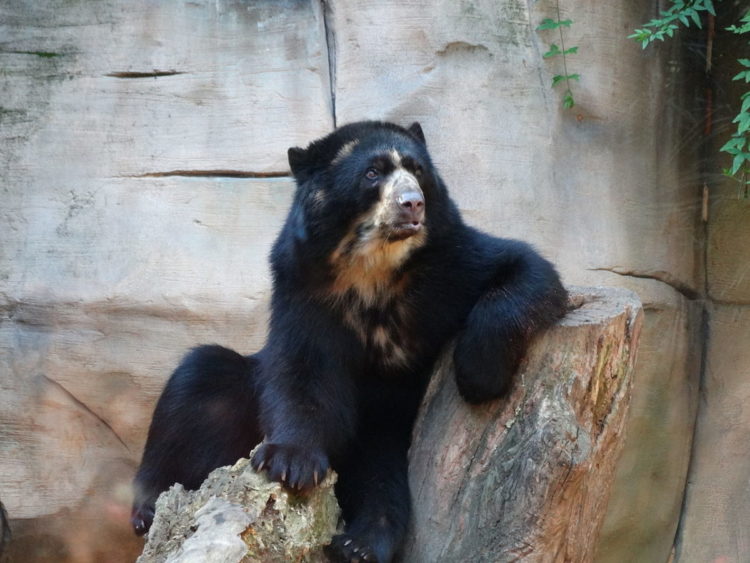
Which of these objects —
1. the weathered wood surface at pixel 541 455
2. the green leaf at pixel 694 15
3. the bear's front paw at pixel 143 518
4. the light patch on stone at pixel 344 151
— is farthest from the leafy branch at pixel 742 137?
the bear's front paw at pixel 143 518

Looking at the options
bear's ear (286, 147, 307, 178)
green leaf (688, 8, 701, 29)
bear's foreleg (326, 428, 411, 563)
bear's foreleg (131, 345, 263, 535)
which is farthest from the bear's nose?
green leaf (688, 8, 701, 29)

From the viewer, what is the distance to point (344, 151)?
4.79m

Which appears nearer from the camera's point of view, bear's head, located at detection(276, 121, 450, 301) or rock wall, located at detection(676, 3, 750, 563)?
bear's head, located at detection(276, 121, 450, 301)

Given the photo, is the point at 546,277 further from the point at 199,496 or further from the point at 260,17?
the point at 260,17

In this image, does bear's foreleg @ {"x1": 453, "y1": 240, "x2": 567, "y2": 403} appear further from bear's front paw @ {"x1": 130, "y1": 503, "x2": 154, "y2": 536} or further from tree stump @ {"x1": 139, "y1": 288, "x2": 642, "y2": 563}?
bear's front paw @ {"x1": 130, "y1": 503, "x2": 154, "y2": 536}

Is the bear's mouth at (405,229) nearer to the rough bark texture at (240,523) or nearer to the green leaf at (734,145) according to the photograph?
the rough bark texture at (240,523)

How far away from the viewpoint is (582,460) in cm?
369

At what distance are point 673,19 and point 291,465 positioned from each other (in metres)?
4.33

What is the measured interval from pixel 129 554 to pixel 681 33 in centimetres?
547

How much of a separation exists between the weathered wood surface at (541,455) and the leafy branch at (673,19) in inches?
111

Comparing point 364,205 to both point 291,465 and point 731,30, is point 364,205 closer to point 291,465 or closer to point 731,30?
point 291,465

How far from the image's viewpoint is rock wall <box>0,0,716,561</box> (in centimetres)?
670

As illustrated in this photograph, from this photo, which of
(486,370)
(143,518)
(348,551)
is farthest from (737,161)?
(143,518)

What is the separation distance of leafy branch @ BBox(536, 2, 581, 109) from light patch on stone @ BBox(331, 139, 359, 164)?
2377mm
